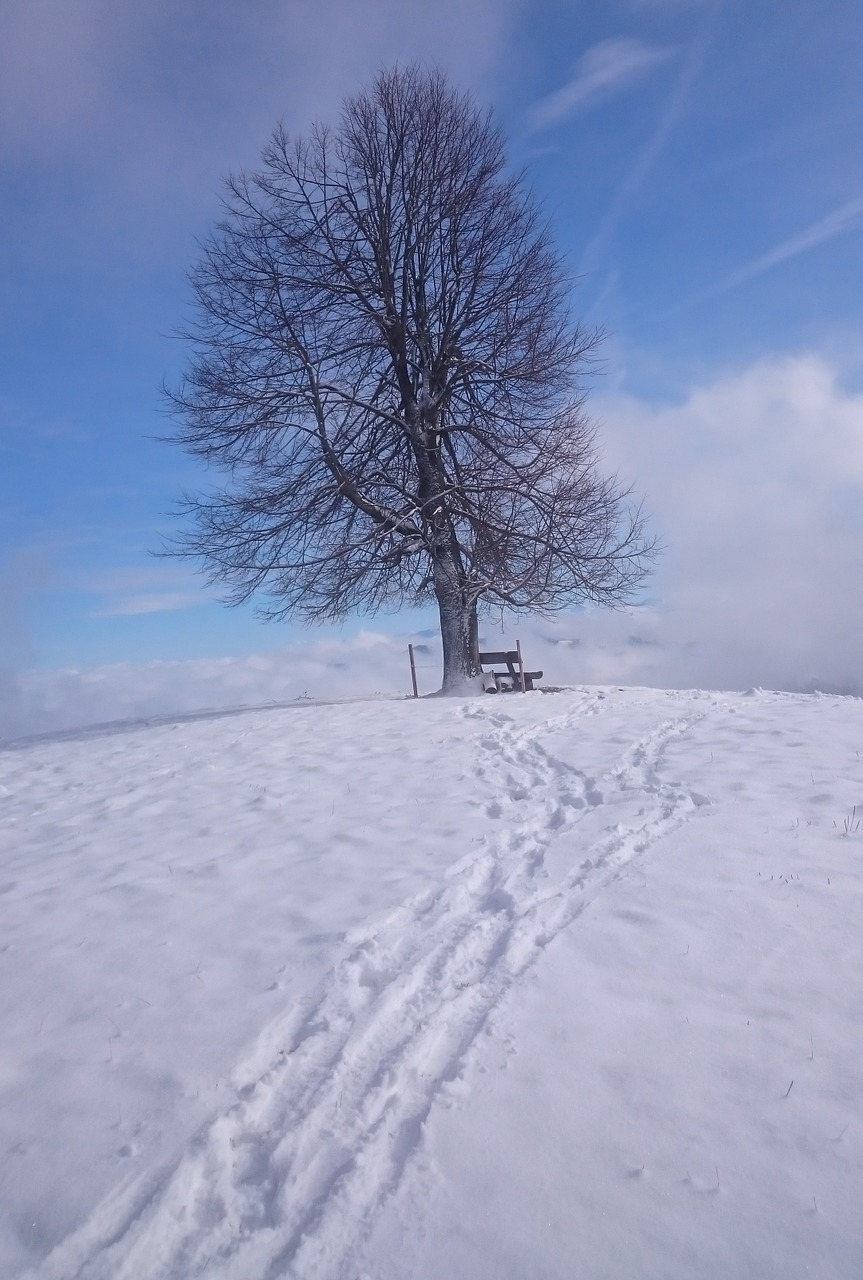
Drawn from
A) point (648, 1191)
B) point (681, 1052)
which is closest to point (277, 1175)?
point (648, 1191)

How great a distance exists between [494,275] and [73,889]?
13.3 m

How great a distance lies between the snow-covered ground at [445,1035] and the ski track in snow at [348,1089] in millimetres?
14

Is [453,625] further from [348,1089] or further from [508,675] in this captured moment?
[348,1089]

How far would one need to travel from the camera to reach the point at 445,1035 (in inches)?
150

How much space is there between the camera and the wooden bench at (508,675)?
50.2 feet

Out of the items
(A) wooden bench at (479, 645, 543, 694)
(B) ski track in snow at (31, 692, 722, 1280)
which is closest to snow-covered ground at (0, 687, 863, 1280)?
(B) ski track in snow at (31, 692, 722, 1280)

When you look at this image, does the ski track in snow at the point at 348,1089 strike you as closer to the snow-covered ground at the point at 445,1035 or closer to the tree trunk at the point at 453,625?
the snow-covered ground at the point at 445,1035

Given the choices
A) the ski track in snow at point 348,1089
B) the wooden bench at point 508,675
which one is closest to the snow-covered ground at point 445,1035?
the ski track in snow at point 348,1089

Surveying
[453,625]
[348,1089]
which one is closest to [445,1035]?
[348,1089]

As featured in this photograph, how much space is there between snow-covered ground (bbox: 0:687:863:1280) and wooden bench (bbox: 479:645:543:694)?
25.3ft

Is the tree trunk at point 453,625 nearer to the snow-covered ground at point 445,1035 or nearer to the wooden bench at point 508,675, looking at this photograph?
the wooden bench at point 508,675

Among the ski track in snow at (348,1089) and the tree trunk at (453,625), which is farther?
the tree trunk at (453,625)

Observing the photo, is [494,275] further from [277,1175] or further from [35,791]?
[277,1175]

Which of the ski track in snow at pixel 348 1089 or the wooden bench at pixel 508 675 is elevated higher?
the wooden bench at pixel 508 675
